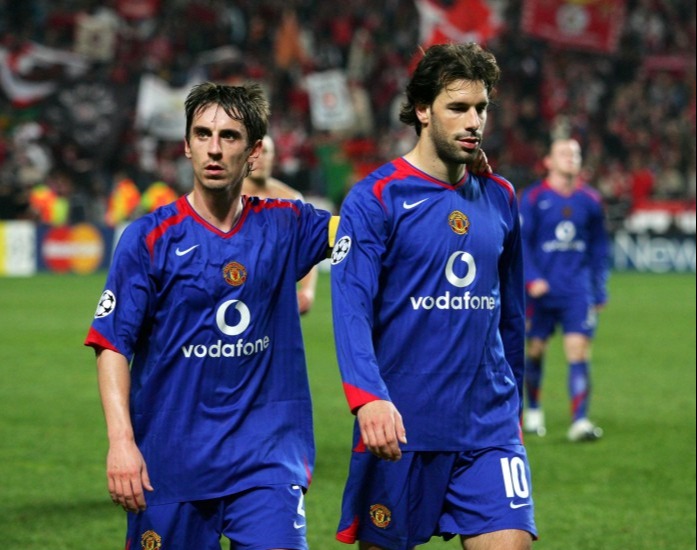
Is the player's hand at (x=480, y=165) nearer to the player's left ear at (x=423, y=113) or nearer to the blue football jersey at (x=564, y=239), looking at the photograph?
the player's left ear at (x=423, y=113)

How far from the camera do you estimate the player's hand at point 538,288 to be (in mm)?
10680

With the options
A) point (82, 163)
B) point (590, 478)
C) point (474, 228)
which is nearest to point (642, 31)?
point (82, 163)

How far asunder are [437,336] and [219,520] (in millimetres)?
928

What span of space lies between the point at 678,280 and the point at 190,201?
21669 mm

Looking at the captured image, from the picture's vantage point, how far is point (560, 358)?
52.3ft

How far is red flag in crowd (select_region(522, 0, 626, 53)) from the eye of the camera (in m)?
30.1

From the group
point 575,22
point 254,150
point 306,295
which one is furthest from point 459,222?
point 575,22

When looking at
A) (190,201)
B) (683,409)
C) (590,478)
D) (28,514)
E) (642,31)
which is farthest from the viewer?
(642,31)

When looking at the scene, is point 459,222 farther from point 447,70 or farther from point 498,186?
point 447,70

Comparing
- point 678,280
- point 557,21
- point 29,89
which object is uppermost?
point 557,21

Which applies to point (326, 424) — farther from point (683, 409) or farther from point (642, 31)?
point (642, 31)

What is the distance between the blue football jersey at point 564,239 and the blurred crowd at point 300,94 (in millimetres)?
15190

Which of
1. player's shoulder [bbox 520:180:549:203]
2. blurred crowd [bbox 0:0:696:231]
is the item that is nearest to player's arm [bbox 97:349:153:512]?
player's shoulder [bbox 520:180:549:203]

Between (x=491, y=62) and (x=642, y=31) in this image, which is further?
(x=642, y=31)
